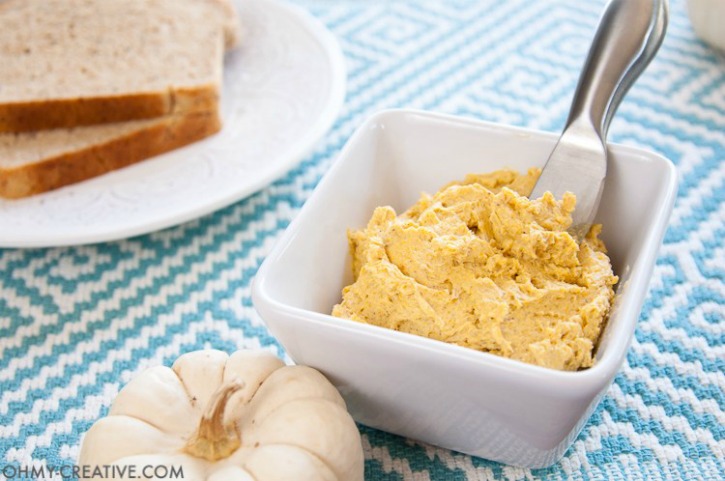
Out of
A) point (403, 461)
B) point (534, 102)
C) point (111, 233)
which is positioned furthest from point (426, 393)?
point (534, 102)

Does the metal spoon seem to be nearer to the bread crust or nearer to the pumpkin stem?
the pumpkin stem

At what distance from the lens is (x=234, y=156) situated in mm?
1980

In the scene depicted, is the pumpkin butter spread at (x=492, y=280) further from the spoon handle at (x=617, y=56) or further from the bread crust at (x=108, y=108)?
the bread crust at (x=108, y=108)

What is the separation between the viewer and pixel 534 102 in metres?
2.24

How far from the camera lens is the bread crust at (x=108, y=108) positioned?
204 centimetres

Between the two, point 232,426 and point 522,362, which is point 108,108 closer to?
point 232,426

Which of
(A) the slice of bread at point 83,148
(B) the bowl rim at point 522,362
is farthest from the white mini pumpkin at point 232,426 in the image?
(A) the slice of bread at point 83,148

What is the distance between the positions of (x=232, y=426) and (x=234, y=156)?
97 cm

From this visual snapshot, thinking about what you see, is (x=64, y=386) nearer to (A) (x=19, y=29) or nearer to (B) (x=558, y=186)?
(B) (x=558, y=186)

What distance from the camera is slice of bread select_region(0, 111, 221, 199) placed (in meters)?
1.89

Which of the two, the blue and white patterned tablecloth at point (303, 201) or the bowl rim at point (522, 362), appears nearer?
the bowl rim at point (522, 362)

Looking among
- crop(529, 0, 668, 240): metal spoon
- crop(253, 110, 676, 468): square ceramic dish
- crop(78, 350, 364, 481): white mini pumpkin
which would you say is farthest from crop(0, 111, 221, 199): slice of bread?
crop(529, 0, 668, 240): metal spoon

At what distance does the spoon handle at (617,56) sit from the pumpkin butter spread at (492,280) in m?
0.27

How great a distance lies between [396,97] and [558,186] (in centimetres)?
100
